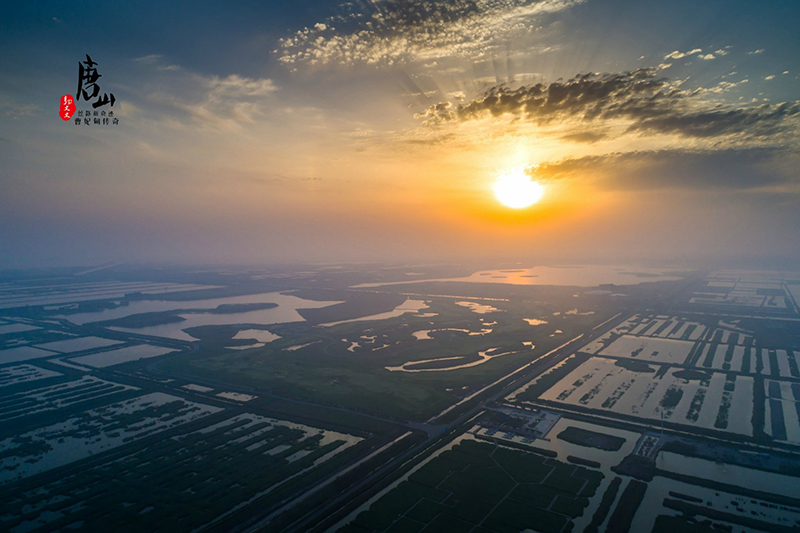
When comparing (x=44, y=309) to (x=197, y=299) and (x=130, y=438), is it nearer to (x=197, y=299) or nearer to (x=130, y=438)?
(x=197, y=299)

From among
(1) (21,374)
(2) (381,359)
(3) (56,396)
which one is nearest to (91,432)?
(3) (56,396)

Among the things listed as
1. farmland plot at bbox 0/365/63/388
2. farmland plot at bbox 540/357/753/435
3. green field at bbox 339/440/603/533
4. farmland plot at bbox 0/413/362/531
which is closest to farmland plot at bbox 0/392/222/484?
farmland plot at bbox 0/413/362/531

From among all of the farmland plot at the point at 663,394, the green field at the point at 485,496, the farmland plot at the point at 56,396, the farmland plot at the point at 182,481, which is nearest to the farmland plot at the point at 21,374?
the farmland plot at the point at 56,396

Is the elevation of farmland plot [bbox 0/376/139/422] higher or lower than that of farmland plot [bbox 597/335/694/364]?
lower

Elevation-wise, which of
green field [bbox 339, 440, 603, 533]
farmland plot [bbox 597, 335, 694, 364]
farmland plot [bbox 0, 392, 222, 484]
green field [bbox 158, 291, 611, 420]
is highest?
farmland plot [bbox 597, 335, 694, 364]

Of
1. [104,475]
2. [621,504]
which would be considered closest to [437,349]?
[621,504]

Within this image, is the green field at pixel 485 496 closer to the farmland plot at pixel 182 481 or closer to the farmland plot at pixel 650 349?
the farmland plot at pixel 182 481

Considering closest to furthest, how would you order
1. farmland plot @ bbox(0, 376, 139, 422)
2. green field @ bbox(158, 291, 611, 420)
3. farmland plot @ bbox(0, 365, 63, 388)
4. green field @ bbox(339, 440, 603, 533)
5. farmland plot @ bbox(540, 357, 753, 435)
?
green field @ bbox(339, 440, 603, 533)
farmland plot @ bbox(540, 357, 753, 435)
farmland plot @ bbox(0, 376, 139, 422)
green field @ bbox(158, 291, 611, 420)
farmland plot @ bbox(0, 365, 63, 388)

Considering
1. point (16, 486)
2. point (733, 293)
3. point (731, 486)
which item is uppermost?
point (733, 293)

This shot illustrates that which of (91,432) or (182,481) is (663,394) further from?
(91,432)

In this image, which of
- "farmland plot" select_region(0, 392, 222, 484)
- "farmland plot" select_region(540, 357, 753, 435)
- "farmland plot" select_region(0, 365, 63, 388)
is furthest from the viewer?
"farmland plot" select_region(0, 365, 63, 388)

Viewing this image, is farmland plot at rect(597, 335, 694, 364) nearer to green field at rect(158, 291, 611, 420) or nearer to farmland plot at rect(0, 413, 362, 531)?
green field at rect(158, 291, 611, 420)
